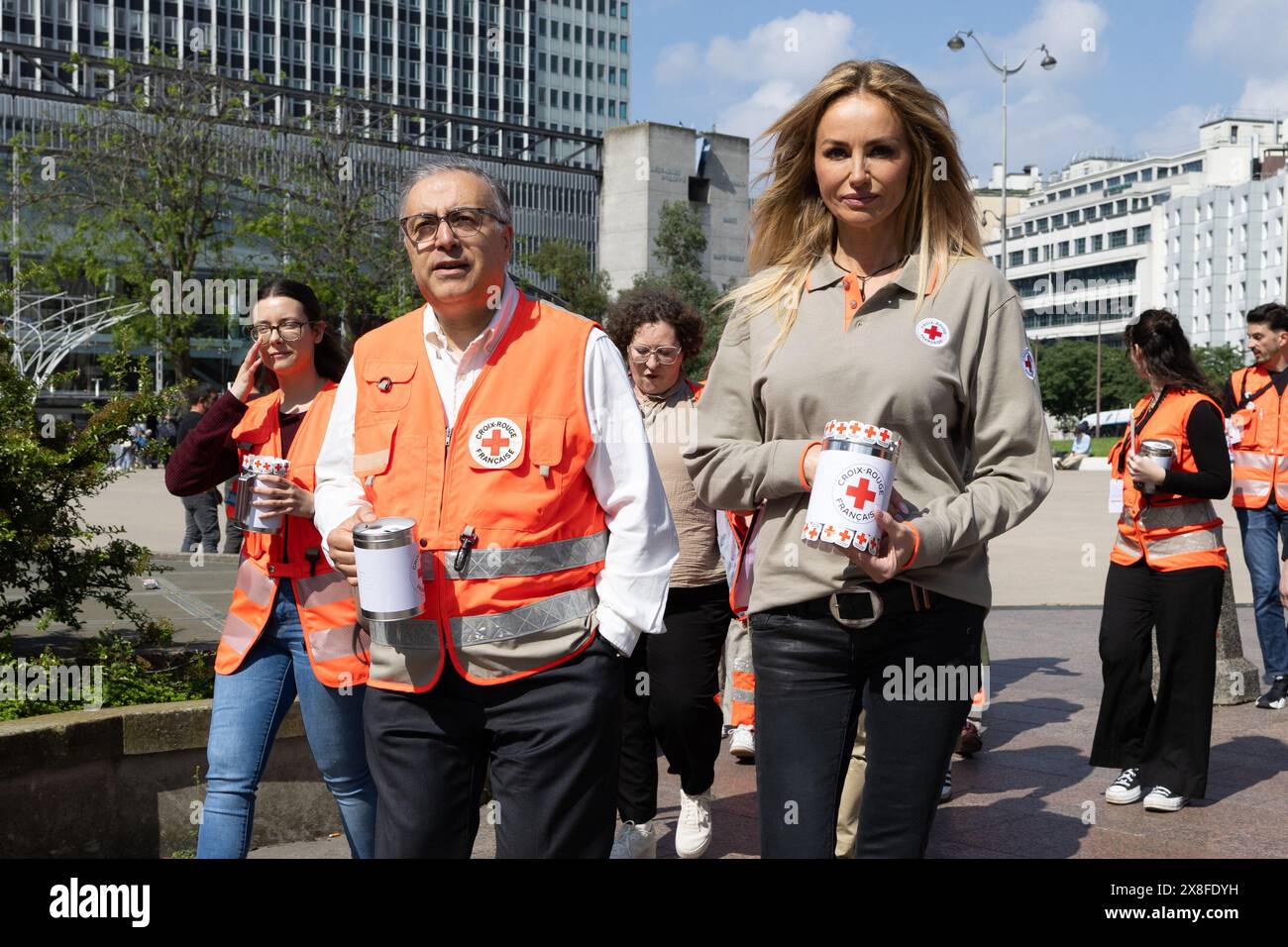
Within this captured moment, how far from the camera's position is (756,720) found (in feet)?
9.83

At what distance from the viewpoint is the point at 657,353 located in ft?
18.6

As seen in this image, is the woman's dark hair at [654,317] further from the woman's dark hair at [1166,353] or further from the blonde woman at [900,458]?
the blonde woman at [900,458]

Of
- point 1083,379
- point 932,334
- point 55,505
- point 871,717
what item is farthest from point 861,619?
point 1083,379

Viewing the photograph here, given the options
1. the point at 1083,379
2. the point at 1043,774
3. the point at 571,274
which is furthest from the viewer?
the point at 1083,379

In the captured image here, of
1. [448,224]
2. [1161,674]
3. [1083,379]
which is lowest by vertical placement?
[1161,674]

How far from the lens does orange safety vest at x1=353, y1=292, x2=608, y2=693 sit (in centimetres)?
302

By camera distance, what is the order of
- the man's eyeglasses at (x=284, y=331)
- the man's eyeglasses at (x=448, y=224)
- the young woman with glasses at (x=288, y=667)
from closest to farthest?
the man's eyeglasses at (x=448, y=224), the young woman with glasses at (x=288, y=667), the man's eyeglasses at (x=284, y=331)

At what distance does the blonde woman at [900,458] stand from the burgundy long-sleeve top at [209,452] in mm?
2118

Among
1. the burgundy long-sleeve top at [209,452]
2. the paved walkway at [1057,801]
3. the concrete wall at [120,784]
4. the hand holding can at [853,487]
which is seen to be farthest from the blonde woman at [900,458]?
the concrete wall at [120,784]

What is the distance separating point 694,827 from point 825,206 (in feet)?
9.50

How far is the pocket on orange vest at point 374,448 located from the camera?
3168mm

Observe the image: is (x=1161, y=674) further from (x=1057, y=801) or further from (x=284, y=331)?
(x=284, y=331)

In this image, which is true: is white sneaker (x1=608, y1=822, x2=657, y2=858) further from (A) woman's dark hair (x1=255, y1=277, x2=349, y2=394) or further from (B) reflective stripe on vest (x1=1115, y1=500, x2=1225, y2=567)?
(B) reflective stripe on vest (x1=1115, y1=500, x2=1225, y2=567)

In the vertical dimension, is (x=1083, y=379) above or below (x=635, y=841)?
above
